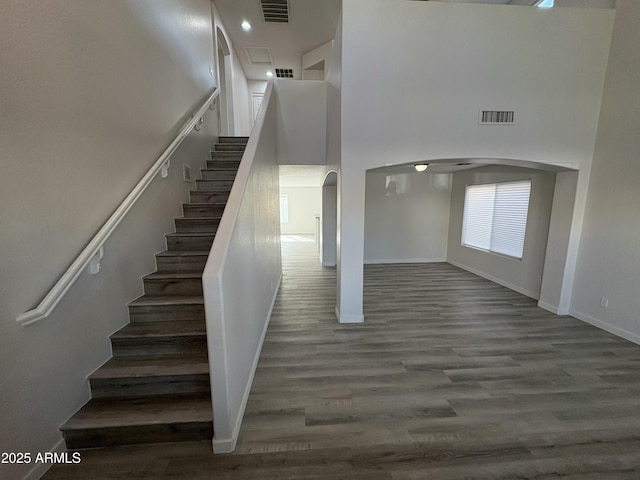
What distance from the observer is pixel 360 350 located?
2.96 metres

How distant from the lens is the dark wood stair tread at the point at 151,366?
1927mm

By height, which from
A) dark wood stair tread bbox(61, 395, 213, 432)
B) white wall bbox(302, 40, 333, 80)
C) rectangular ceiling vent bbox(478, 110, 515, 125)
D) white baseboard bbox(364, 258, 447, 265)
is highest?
white wall bbox(302, 40, 333, 80)

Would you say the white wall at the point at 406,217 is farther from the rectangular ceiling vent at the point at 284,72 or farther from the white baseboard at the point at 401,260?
the rectangular ceiling vent at the point at 284,72

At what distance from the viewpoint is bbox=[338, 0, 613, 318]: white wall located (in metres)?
3.11

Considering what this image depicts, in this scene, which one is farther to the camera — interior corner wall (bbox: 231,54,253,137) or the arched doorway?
interior corner wall (bbox: 231,54,253,137)

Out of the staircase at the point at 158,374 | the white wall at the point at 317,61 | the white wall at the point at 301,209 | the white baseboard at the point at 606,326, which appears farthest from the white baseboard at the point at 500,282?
the white wall at the point at 301,209

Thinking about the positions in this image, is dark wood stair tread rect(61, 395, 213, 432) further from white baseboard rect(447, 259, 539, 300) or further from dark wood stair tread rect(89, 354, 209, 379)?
white baseboard rect(447, 259, 539, 300)

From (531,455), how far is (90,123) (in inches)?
152

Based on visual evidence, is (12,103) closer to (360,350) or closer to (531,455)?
(360,350)

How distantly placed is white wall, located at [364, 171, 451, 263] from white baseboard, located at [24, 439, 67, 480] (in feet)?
20.8

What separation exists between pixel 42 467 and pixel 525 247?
6379 millimetres

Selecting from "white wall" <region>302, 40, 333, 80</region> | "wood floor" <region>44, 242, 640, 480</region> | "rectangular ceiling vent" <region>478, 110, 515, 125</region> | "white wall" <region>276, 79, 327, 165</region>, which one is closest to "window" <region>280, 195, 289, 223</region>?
"white wall" <region>302, 40, 333, 80</region>

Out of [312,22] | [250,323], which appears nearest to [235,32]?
[312,22]

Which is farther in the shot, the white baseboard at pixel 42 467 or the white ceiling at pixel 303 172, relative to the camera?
the white ceiling at pixel 303 172
